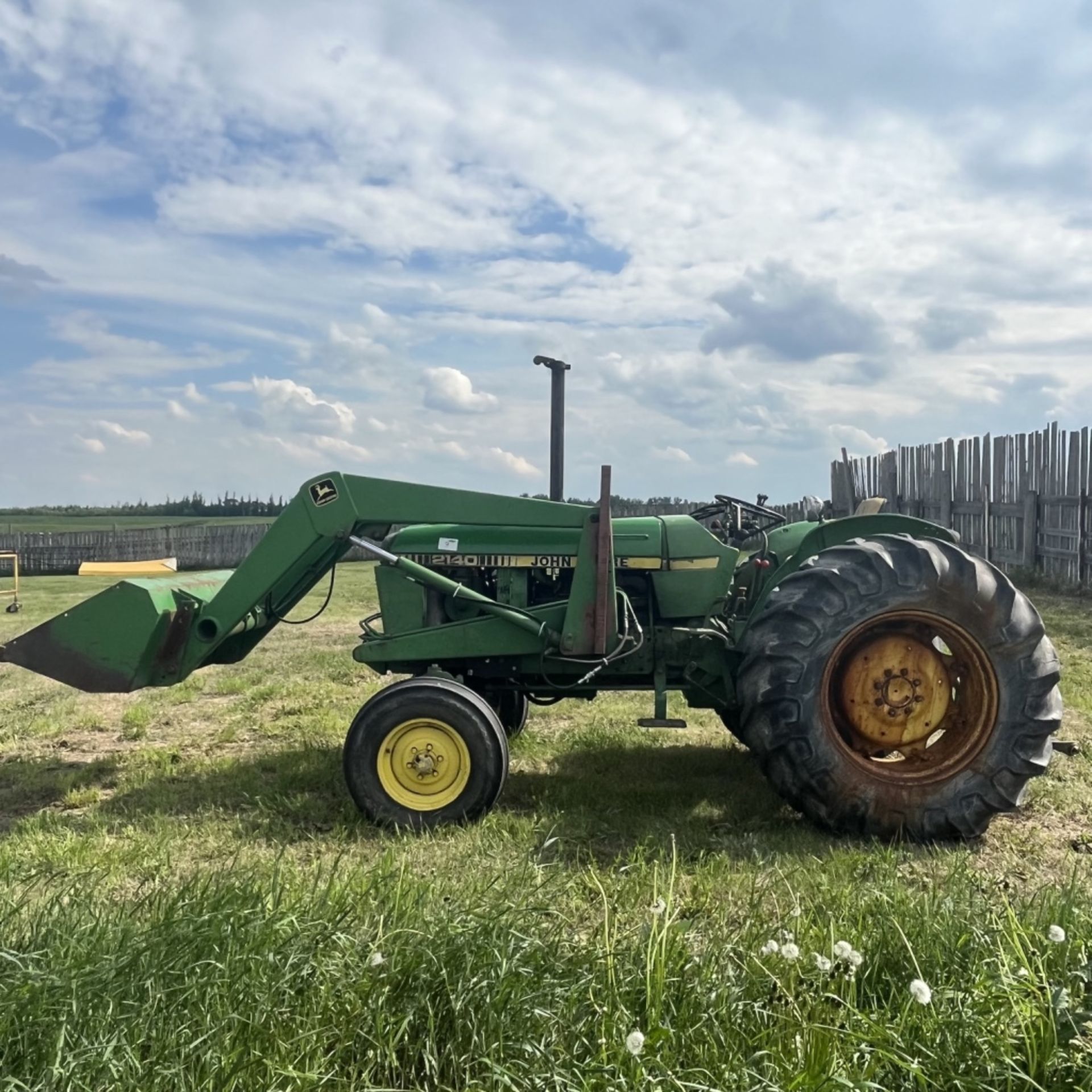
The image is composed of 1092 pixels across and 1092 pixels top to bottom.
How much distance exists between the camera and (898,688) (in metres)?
4.25

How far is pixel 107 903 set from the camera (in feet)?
9.29

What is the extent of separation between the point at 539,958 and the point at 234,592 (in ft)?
9.63

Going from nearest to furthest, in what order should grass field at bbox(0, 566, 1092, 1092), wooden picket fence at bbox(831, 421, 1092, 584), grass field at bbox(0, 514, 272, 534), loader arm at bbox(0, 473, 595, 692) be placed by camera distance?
grass field at bbox(0, 566, 1092, 1092)
loader arm at bbox(0, 473, 595, 692)
wooden picket fence at bbox(831, 421, 1092, 584)
grass field at bbox(0, 514, 272, 534)

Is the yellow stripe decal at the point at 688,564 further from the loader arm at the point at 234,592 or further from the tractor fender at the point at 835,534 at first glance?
the loader arm at the point at 234,592

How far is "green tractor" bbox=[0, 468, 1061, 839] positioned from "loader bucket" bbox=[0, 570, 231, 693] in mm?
10

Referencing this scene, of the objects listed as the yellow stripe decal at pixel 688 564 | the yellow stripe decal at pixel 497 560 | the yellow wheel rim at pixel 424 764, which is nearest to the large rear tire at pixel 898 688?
the yellow stripe decal at pixel 688 564

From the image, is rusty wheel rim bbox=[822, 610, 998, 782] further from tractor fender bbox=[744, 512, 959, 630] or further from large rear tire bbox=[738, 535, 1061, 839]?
tractor fender bbox=[744, 512, 959, 630]

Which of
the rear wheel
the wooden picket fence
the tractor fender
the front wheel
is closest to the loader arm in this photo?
the rear wheel

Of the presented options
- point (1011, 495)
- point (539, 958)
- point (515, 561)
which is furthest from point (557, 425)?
point (1011, 495)

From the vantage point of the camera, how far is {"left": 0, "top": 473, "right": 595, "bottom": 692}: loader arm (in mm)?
4719

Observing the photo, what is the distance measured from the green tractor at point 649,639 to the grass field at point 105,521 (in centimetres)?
2958

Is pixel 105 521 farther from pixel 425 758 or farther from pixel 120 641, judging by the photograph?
pixel 425 758

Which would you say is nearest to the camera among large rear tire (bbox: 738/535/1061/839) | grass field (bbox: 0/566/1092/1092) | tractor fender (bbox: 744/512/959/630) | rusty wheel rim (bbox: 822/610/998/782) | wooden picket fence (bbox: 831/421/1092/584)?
grass field (bbox: 0/566/1092/1092)

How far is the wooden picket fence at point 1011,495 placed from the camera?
13016mm
